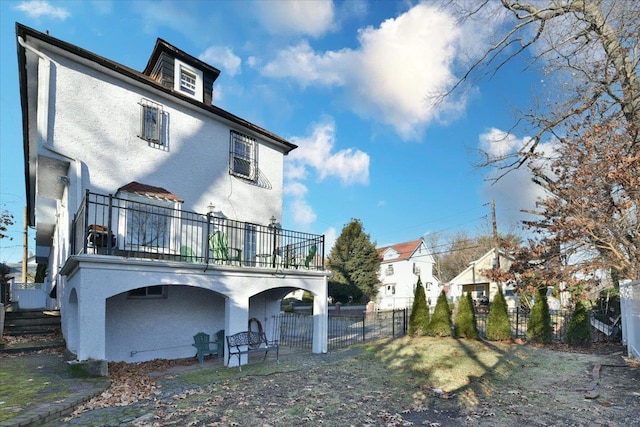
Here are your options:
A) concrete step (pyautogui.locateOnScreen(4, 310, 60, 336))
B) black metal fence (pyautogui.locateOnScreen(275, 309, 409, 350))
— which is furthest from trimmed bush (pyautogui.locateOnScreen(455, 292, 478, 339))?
concrete step (pyautogui.locateOnScreen(4, 310, 60, 336))

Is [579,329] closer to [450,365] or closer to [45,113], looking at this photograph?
[450,365]

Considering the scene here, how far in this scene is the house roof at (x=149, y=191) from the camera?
9.43 m

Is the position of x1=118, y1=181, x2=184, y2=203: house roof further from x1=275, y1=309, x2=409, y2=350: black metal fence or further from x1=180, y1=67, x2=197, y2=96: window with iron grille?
x1=275, y1=309, x2=409, y2=350: black metal fence

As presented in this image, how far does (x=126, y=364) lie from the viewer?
8586 millimetres

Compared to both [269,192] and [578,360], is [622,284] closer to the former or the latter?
[578,360]

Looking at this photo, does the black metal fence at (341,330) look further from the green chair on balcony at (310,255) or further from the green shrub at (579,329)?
the green shrub at (579,329)

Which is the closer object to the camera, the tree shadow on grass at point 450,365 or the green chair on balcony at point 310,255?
the tree shadow on grass at point 450,365

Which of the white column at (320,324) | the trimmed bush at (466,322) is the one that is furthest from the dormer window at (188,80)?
the trimmed bush at (466,322)

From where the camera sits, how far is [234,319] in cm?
909

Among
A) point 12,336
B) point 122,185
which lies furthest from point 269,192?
point 12,336

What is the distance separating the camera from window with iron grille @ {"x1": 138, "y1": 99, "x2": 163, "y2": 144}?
402 inches

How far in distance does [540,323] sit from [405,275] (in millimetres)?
30839

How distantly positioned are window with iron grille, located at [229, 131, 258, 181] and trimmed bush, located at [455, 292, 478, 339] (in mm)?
8757

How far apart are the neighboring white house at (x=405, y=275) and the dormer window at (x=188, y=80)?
112ft
